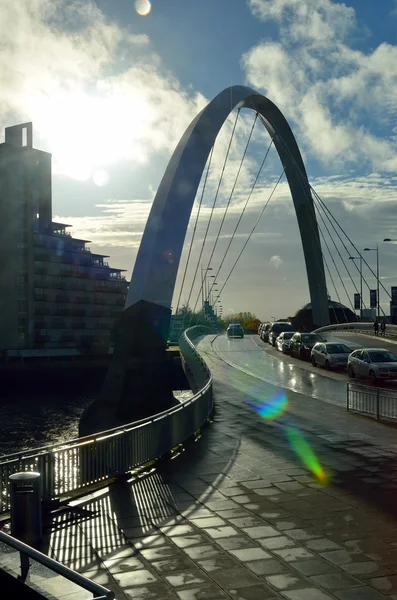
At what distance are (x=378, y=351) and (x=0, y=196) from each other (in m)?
72.3

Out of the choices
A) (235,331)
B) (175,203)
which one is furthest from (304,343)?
(235,331)

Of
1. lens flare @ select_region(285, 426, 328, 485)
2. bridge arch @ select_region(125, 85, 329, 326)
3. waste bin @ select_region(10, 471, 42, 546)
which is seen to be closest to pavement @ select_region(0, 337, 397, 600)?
lens flare @ select_region(285, 426, 328, 485)

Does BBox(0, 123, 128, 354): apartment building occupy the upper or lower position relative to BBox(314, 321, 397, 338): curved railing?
upper

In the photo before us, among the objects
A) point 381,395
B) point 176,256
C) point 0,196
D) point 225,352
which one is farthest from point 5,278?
point 381,395

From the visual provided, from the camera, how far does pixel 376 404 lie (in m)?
19.6

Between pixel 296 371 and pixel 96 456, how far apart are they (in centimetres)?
2635

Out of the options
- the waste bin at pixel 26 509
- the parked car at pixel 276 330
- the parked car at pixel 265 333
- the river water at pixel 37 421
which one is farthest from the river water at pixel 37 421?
the waste bin at pixel 26 509

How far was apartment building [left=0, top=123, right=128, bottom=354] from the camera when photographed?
90812 millimetres

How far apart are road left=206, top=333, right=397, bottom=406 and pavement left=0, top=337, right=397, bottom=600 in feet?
36.2

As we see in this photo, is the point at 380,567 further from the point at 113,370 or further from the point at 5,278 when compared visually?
the point at 5,278

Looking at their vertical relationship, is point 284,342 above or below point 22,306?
below

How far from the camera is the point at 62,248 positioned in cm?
9962

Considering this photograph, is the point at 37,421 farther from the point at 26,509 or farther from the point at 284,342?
the point at 26,509

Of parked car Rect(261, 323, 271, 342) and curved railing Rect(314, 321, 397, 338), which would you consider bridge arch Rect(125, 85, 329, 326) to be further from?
parked car Rect(261, 323, 271, 342)
